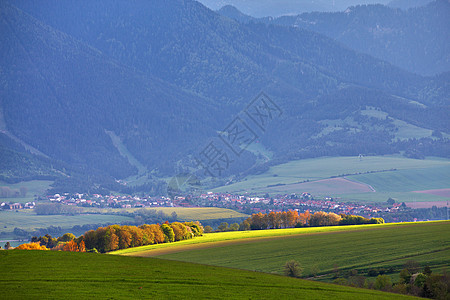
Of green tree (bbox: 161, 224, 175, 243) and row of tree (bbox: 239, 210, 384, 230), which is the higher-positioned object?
row of tree (bbox: 239, 210, 384, 230)

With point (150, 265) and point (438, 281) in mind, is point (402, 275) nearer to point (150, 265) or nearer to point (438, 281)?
point (438, 281)

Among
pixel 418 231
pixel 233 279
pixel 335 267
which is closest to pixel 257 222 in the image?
pixel 418 231

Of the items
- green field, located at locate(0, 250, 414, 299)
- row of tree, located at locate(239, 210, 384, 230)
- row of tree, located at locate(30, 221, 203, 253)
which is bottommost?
green field, located at locate(0, 250, 414, 299)

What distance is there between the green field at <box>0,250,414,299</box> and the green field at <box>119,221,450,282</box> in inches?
577

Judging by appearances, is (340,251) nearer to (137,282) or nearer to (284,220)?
(137,282)

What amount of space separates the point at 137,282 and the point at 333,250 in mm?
34017

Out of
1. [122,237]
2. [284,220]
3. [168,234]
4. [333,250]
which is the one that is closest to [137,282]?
[333,250]

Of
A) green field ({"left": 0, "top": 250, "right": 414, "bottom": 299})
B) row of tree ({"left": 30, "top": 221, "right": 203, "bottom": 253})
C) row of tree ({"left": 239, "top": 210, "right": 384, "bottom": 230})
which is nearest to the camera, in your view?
green field ({"left": 0, "top": 250, "right": 414, "bottom": 299})

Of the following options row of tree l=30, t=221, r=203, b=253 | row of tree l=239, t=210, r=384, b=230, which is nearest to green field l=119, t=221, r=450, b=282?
row of tree l=30, t=221, r=203, b=253

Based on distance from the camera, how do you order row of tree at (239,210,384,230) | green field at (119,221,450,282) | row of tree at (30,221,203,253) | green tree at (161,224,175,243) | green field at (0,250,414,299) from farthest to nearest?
row of tree at (239,210,384,230) → green tree at (161,224,175,243) → row of tree at (30,221,203,253) → green field at (119,221,450,282) → green field at (0,250,414,299)

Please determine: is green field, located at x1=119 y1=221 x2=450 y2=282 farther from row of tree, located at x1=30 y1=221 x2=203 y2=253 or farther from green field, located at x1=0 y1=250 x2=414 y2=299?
green field, located at x1=0 y1=250 x2=414 y2=299

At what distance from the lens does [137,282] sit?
3916cm

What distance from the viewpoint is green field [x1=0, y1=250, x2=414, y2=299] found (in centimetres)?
3566

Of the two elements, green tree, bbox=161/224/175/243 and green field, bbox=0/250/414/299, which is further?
green tree, bbox=161/224/175/243
